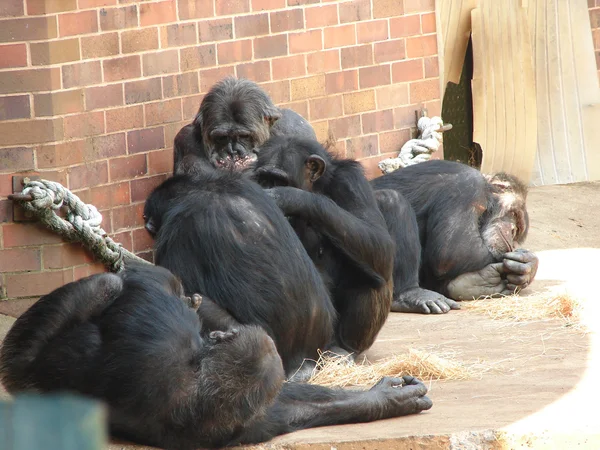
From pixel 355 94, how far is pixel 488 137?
2428mm

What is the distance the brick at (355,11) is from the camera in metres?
7.91

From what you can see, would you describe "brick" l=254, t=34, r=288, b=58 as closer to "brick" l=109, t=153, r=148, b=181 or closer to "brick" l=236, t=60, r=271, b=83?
"brick" l=236, t=60, r=271, b=83

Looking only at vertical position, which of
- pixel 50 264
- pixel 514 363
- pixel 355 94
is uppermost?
pixel 355 94

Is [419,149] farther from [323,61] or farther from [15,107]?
[15,107]

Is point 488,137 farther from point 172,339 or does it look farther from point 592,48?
point 172,339

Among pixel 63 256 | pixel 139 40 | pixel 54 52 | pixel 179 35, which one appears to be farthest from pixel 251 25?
pixel 63 256

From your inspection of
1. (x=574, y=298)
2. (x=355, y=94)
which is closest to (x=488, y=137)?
(x=355, y=94)

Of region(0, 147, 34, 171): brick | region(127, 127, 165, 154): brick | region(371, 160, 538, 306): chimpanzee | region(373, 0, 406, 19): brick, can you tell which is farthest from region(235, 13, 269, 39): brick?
region(0, 147, 34, 171): brick

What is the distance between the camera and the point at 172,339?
3.24 metres

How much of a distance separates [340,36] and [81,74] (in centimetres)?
262

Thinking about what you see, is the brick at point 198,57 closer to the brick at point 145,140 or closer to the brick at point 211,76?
the brick at point 211,76

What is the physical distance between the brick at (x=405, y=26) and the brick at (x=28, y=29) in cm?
341

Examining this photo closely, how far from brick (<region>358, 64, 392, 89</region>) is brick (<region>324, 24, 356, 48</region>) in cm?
28

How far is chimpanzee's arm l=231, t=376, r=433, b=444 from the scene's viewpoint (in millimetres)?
3631
